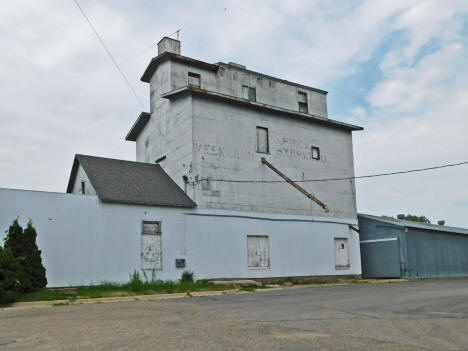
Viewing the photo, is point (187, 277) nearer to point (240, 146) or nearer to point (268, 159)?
point (240, 146)

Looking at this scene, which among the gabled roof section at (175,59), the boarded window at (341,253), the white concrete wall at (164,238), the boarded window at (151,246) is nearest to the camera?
the white concrete wall at (164,238)

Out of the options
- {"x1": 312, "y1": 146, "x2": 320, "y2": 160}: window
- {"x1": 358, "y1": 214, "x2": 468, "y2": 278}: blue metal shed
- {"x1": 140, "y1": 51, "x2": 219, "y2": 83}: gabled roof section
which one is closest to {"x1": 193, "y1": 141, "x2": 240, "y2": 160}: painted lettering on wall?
{"x1": 312, "y1": 146, "x2": 320, "y2": 160}: window

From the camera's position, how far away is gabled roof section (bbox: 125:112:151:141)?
27.3 metres

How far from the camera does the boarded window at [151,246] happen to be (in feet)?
65.0

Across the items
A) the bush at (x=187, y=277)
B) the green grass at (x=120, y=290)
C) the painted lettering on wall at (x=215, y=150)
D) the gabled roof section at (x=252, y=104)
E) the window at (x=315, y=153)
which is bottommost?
the green grass at (x=120, y=290)

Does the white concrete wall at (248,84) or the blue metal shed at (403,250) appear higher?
the white concrete wall at (248,84)

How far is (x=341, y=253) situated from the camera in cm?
2608

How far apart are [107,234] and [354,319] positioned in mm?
12336

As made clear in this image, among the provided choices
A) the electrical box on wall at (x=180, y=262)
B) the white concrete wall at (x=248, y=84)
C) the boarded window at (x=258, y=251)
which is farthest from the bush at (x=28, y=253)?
the white concrete wall at (x=248, y=84)

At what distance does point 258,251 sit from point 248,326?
15.1 meters

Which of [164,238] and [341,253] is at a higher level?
[164,238]

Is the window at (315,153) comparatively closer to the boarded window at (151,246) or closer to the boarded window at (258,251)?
the boarded window at (258,251)

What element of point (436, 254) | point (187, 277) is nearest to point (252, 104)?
point (187, 277)

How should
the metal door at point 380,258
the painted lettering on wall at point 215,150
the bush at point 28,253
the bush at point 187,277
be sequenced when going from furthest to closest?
the metal door at point 380,258 < the painted lettering on wall at point 215,150 < the bush at point 187,277 < the bush at point 28,253
